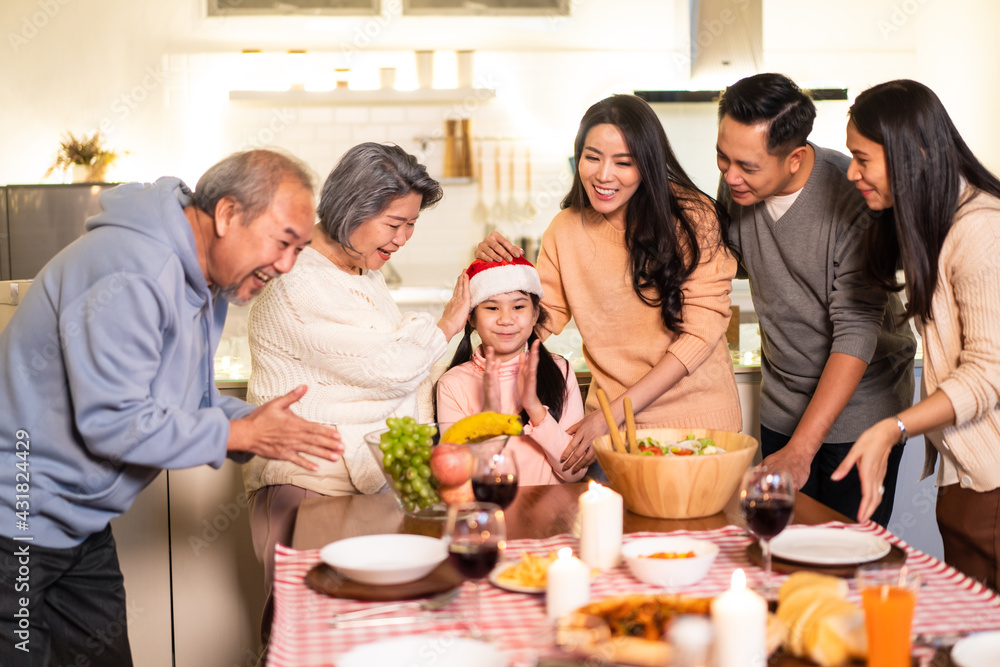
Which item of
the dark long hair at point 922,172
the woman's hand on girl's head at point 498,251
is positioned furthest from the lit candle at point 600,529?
the woman's hand on girl's head at point 498,251

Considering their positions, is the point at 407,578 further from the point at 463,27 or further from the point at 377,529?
the point at 463,27

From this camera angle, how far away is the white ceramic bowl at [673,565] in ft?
4.22

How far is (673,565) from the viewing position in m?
1.29

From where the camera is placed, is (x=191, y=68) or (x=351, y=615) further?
(x=191, y=68)

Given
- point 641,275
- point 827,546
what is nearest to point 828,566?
point 827,546

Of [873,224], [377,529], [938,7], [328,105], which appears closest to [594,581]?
[377,529]

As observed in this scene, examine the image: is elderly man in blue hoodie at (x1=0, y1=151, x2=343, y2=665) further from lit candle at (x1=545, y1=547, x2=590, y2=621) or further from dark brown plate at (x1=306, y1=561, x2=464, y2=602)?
lit candle at (x1=545, y1=547, x2=590, y2=621)

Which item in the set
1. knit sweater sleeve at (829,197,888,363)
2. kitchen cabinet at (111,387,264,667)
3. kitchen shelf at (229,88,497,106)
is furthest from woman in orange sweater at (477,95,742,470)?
kitchen shelf at (229,88,497,106)

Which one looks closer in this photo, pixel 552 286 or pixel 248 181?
pixel 248 181

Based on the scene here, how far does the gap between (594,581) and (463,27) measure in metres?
4.53

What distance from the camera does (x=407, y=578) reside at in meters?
1.32

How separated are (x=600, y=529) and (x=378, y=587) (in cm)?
34

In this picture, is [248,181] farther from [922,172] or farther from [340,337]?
[922,172]

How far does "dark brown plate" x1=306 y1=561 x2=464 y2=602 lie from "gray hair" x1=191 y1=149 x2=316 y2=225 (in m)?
0.59
